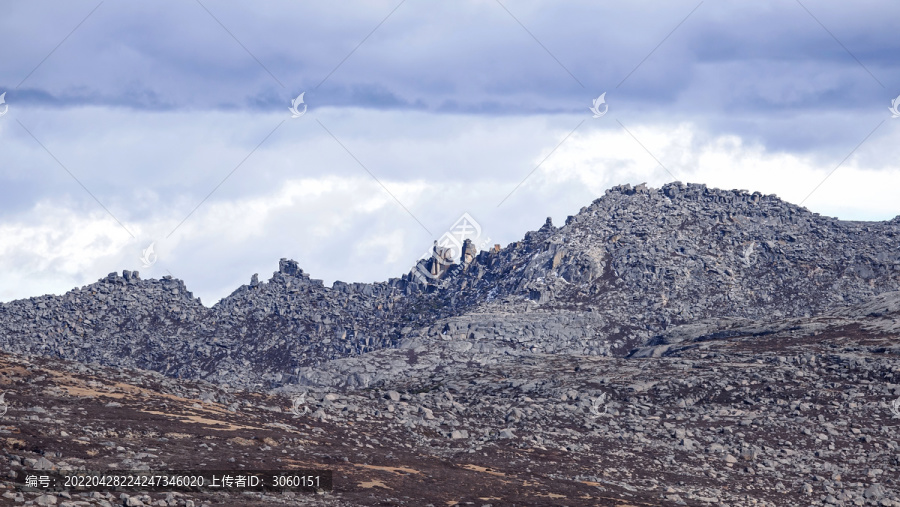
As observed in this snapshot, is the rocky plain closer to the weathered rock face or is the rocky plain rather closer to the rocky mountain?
the rocky mountain

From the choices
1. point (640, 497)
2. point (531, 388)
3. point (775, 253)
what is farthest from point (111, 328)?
point (640, 497)

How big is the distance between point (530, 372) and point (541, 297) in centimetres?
4478

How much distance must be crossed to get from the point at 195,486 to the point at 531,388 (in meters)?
46.8

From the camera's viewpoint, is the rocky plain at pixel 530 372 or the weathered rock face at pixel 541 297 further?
the weathered rock face at pixel 541 297

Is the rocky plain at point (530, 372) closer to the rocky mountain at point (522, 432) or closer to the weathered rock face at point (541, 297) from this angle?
the rocky mountain at point (522, 432)

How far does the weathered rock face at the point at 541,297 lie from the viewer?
126m

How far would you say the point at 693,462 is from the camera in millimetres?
56000

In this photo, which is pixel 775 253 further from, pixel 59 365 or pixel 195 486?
pixel 195 486
